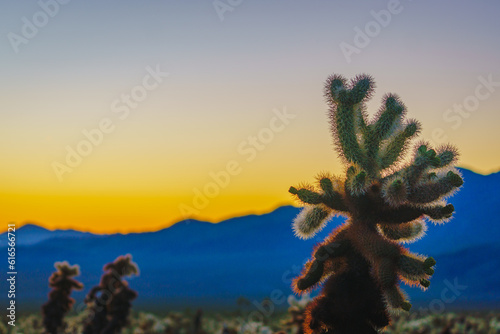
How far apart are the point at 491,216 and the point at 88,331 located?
4759 inches

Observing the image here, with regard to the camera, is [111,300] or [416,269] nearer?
[416,269]

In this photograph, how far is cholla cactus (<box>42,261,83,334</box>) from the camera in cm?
1281

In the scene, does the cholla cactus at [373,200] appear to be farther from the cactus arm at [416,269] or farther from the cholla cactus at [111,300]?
the cholla cactus at [111,300]

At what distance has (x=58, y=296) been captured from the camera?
42.3 ft

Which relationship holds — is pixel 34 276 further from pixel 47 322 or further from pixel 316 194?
pixel 316 194

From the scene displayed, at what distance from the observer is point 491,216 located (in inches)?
4668

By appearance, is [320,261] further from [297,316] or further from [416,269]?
[297,316]

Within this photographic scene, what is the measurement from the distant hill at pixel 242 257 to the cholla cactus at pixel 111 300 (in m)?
47.2

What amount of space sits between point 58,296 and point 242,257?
514ft

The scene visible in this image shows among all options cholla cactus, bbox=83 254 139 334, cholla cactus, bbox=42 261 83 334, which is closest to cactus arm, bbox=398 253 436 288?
cholla cactus, bbox=83 254 139 334

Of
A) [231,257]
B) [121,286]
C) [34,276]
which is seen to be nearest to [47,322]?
[121,286]

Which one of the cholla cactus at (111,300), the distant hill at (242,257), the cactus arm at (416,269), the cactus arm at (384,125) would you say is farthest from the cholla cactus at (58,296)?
the distant hill at (242,257)

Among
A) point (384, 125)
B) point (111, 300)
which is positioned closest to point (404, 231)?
point (384, 125)

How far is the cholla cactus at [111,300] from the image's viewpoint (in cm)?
1190
